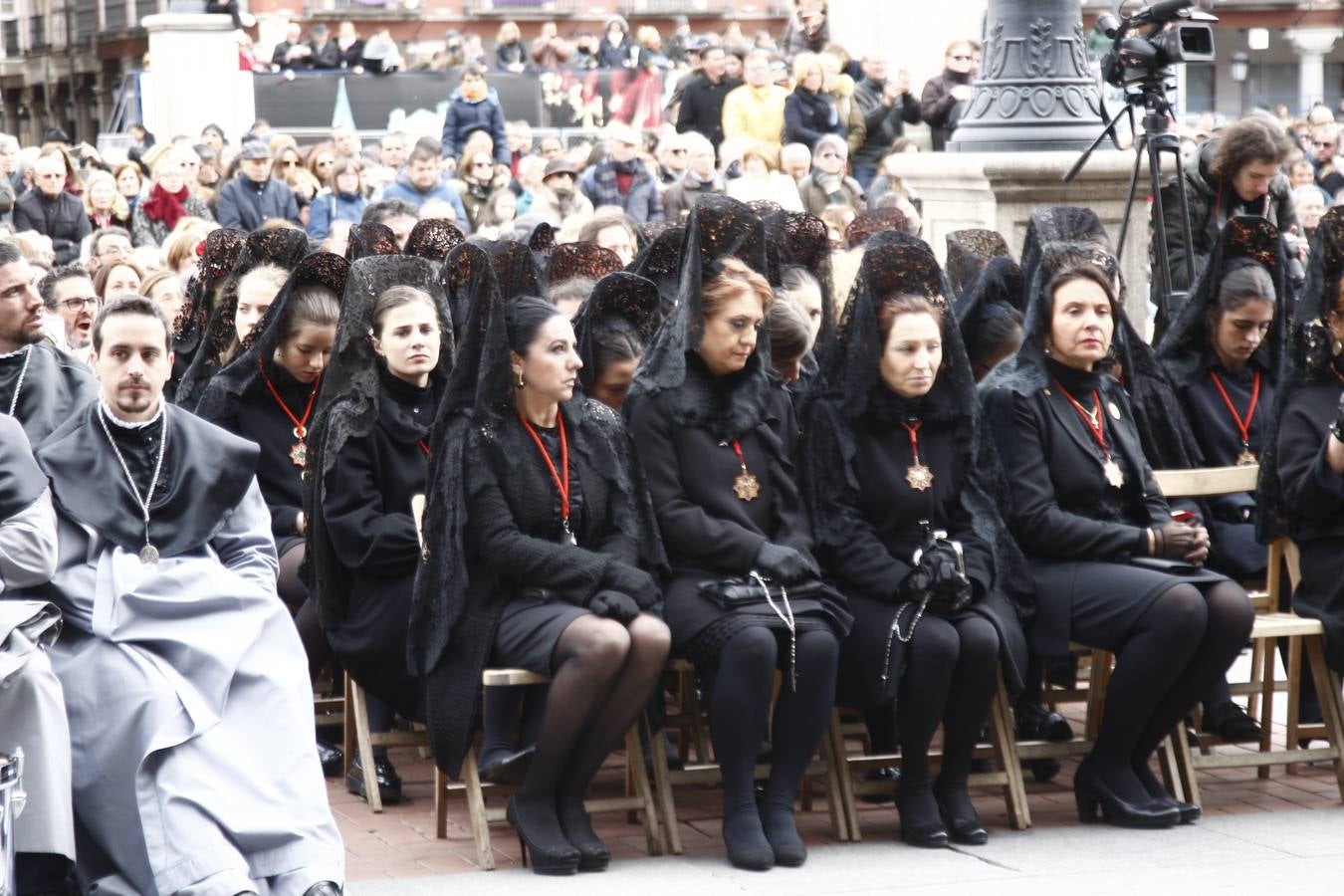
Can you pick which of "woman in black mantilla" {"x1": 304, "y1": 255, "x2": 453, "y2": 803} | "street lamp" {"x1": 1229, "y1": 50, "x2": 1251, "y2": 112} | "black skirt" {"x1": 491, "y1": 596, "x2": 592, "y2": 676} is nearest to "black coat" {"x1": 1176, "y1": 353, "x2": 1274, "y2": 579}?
"black skirt" {"x1": 491, "y1": 596, "x2": 592, "y2": 676}

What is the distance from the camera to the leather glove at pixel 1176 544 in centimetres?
616

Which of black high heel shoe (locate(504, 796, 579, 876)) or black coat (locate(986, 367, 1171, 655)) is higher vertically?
black coat (locate(986, 367, 1171, 655))

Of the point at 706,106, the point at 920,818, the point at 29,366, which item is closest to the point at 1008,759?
the point at 920,818

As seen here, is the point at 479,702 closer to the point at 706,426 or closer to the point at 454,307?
the point at 706,426

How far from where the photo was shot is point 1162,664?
594cm

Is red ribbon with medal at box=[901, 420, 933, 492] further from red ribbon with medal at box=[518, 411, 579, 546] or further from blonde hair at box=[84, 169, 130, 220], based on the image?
blonde hair at box=[84, 169, 130, 220]

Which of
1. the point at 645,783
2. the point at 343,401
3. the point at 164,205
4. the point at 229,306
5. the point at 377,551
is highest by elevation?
the point at 164,205

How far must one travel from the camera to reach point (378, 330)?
638 cm

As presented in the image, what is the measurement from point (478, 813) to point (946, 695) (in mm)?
1289

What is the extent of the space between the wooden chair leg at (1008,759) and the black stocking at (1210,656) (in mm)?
285

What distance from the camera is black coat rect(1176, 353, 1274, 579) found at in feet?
22.7

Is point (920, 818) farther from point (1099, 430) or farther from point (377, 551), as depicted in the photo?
point (377, 551)

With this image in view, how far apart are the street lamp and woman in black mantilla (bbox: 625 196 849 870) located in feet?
136

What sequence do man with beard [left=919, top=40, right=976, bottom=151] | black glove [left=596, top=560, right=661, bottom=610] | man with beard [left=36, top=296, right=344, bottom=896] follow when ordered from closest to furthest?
man with beard [left=36, top=296, right=344, bottom=896]
black glove [left=596, top=560, right=661, bottom=610]
man with beard [left=919, top=40, right=976, bottom=151]
